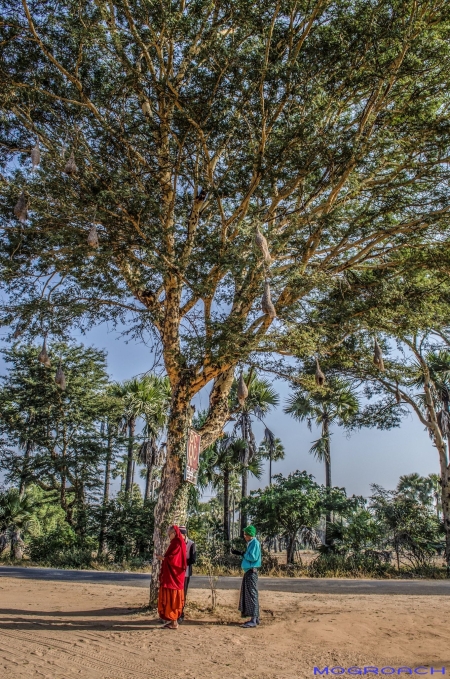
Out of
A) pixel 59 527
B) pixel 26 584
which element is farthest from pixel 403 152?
pixel 59 527

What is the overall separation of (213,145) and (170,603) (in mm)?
7883

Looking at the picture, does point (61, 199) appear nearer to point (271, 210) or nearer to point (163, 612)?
point (271, 210)

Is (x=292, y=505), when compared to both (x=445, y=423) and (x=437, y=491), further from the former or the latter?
(x=437, y=491)

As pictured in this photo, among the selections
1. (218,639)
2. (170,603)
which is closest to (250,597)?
(218,639)

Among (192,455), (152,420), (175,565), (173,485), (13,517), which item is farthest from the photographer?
(152,420)

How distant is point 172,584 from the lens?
7688 millimetres

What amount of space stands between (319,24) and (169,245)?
4.41 m

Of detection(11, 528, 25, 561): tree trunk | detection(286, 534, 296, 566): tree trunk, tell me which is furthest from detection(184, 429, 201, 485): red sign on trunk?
detection(11, 528, 25, 561): tree trunk

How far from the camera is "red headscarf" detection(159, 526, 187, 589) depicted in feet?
25.3

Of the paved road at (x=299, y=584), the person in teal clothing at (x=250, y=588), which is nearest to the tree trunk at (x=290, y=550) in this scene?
the paved road at (x=299, y=584)

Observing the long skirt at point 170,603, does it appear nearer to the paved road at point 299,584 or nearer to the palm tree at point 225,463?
the paved road at point 299,584

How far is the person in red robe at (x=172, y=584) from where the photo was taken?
24.9 ft

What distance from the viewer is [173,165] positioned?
9.66m

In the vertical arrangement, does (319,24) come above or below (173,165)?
above
